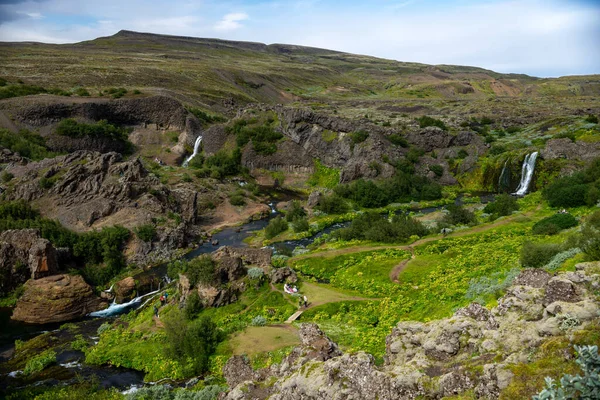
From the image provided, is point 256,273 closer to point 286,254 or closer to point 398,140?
point 286,254

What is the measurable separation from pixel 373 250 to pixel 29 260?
30.3 metres

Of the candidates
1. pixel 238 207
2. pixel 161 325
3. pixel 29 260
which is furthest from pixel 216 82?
pixel 161 325

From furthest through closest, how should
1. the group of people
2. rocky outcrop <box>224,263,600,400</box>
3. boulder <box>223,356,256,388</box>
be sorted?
the group of people
boulder <box>223,356,256,388</box>
rocky outcrop <box>224,263,600,400</box>

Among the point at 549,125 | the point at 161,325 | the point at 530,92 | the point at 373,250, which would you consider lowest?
the point at 161,325

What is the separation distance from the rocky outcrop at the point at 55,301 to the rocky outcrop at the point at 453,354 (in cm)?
2335

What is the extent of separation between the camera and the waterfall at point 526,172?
6241 centimetres

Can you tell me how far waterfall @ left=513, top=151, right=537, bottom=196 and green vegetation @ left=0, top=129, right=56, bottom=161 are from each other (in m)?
72.7

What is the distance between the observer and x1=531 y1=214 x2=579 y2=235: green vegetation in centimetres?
3291

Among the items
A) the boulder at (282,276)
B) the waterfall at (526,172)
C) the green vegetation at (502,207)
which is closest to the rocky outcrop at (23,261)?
the boulder at (282,276)

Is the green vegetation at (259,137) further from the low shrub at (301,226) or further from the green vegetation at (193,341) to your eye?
the green vegetation at (193,341)

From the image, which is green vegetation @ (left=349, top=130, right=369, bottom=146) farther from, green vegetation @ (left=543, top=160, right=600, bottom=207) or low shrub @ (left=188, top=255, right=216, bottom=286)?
low shrub @ (left=188, top=255, right=216, bottom=286)

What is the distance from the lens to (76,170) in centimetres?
5125

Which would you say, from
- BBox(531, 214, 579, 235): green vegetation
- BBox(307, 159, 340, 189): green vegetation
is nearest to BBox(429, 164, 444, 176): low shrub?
BBox(307, 159, 340, 189): green vegetation

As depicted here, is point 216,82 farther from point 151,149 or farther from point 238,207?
point 238,207
